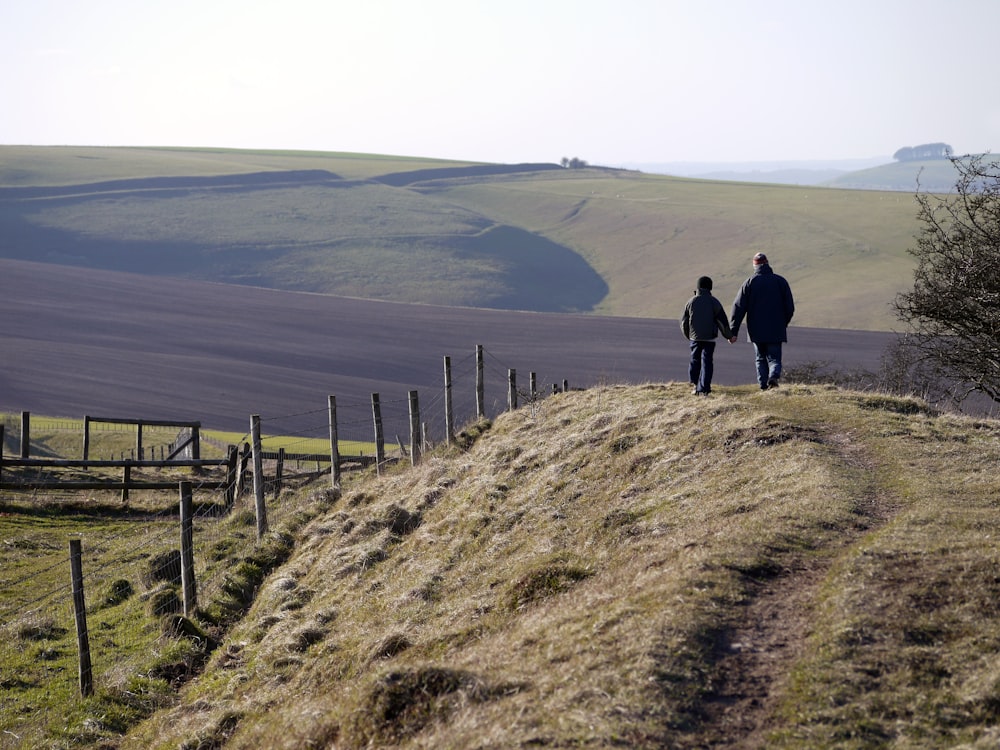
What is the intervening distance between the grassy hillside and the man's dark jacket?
264 ft

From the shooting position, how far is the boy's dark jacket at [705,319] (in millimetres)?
18438

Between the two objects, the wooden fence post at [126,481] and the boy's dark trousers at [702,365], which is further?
the wooden fence post at [126,481]

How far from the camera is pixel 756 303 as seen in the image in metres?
18.6

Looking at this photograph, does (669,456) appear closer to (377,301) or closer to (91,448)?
(91,448)

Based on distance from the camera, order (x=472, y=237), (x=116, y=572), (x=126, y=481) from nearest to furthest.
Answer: (x=116, y=572)
(x=126, y=481)
(x=472, y=237)

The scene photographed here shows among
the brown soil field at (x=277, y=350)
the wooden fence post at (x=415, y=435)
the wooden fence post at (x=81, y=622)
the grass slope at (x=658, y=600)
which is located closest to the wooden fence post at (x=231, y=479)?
the wooden fence post at (x=415, y=435)

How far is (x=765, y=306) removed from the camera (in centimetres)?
1855

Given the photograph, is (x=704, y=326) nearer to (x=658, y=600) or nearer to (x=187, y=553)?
(x=187, y=553)

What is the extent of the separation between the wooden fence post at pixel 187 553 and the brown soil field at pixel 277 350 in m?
36.7

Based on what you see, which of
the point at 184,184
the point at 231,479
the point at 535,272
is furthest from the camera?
the point at 184,184

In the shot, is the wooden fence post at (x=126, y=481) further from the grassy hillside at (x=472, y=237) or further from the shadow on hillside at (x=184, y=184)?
the shadow on hillside at (x=184, y=184)

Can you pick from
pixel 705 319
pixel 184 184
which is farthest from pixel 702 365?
pixel 184 184

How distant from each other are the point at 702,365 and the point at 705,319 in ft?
2.70

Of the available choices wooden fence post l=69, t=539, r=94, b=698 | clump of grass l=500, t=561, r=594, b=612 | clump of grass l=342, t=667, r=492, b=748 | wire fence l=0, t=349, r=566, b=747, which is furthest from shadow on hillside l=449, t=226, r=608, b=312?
clump of grass l=342, t=667, r=492, b=748
